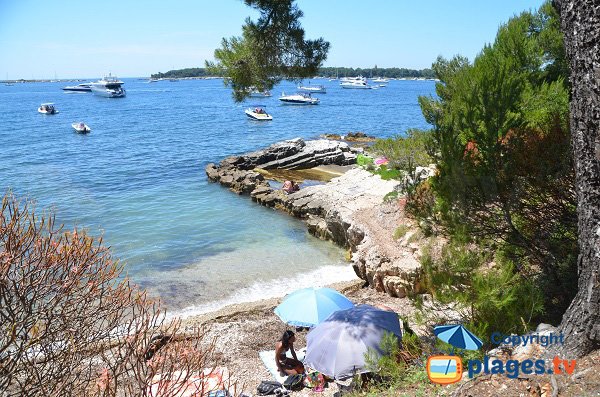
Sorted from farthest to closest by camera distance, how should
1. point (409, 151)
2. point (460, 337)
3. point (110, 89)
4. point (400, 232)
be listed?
1. point (110, 89)
2. point (400, 232)
3. point (409, 151)
4. point (460, 337)

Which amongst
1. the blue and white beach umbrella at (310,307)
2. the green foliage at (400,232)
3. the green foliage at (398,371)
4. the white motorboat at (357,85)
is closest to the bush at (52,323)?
the green foliage at (398,371)

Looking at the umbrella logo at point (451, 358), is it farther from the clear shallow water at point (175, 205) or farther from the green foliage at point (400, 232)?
the green foliage at point (400, 232)

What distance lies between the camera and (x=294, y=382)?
941 centimetres

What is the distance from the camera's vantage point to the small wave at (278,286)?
14148 millimetres

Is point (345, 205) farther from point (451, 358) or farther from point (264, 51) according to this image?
point (451, 358)

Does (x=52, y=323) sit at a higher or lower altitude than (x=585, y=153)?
lower

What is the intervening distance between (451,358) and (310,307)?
4933mm

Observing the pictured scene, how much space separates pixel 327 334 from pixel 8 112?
9066 centimetres

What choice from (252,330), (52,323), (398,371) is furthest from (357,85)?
(52,323)

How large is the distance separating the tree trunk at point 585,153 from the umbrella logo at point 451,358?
1380mm

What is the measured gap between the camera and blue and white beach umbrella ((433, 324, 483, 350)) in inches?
264

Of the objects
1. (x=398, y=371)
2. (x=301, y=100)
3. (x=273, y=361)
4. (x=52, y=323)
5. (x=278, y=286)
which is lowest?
(x=278, y=286)

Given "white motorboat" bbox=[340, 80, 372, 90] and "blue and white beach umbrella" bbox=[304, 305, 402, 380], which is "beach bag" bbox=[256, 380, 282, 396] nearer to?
"blue and white beach umbrella" bbox=[304, 305, 402, 380]

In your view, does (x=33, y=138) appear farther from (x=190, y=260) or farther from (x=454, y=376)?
(x=454, y=376)
